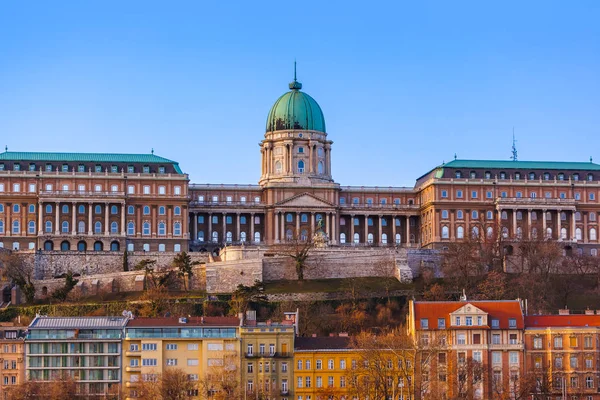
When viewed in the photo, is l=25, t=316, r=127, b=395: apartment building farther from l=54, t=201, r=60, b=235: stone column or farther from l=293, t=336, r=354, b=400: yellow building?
l=54, t=201, r=60, b=235: stone column

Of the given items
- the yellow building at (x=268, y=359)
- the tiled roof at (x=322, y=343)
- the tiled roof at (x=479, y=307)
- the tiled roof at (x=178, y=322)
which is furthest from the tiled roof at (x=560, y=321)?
the tiled roof at (x=178, y=322)

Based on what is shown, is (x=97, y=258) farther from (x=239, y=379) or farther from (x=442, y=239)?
(x=239, y=379)

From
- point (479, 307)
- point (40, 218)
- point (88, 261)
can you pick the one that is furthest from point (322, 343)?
point (40, 218)

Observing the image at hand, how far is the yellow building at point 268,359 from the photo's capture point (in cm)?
12781

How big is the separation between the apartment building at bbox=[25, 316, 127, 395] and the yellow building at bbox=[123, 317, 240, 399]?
3.60 ft

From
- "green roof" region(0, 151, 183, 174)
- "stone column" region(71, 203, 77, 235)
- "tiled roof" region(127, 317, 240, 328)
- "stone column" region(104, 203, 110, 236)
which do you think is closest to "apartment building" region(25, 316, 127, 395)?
"tiled roof" region(127, 317, 240, 328)

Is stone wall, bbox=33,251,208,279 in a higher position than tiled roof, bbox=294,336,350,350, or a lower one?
higher

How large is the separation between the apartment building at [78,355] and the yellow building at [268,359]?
10.1m

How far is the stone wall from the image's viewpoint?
602 ft

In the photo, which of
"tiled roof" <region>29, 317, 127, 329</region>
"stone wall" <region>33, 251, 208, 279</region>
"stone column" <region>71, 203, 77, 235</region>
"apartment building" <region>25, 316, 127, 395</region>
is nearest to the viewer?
"apartment building" <region>25, 316, 127, 395</region>

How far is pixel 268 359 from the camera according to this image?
129 m

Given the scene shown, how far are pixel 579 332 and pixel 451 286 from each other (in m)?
42.1

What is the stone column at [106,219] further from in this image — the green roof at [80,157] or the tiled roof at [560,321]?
the tiled roof at [560,321]

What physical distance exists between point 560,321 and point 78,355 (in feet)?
125
